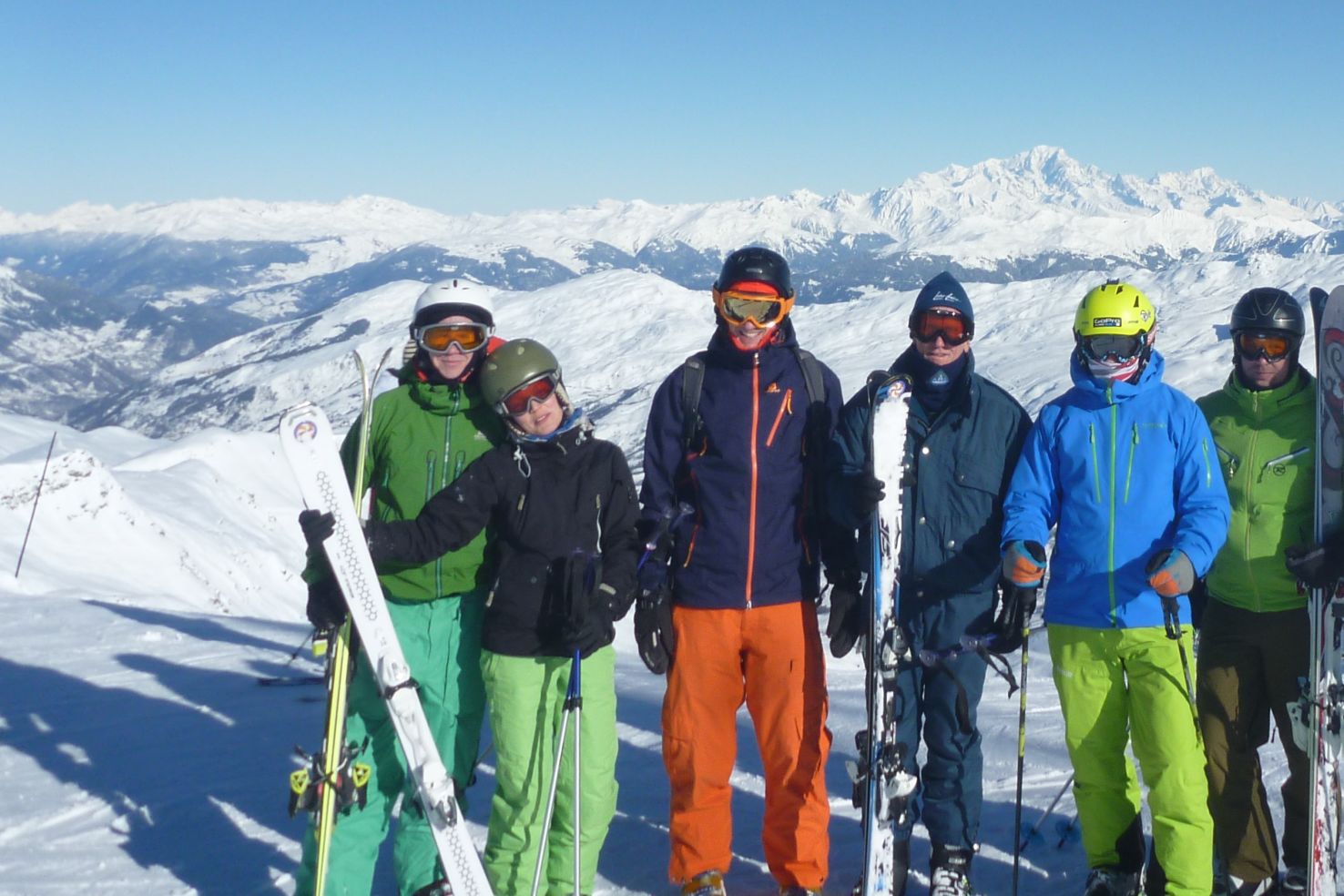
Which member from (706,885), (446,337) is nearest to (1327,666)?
(706,885)

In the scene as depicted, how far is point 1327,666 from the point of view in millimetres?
4172

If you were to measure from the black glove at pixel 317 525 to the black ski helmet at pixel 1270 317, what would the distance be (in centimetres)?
378

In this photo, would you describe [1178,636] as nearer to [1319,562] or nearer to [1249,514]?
[1319,562]

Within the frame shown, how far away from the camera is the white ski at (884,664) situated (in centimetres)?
430

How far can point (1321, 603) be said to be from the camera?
417cm

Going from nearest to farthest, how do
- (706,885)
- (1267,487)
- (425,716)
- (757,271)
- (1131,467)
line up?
(1131,467), (1267,487), (425,716), (706,885), (757,271)

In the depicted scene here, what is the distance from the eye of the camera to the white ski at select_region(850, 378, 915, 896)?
4.30 m

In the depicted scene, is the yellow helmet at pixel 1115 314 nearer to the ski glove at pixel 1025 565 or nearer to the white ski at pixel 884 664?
the white ski at pixel 884 664

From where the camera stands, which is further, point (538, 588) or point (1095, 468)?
point (538, 588)

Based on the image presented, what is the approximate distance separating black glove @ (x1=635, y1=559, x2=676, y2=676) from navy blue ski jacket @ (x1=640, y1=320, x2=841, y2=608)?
10 cm

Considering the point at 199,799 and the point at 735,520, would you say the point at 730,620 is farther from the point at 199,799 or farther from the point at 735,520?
the point at 199,799

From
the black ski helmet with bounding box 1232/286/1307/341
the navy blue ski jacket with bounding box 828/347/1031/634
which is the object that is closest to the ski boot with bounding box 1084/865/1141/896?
the navy blue ski jacket with bounding box 828/347/1031/634

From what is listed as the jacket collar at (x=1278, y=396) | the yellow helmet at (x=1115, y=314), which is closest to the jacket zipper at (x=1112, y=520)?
Answer: the yellow helmet at (x=1115, y=314)

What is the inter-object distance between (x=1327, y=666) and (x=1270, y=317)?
1441 mm
